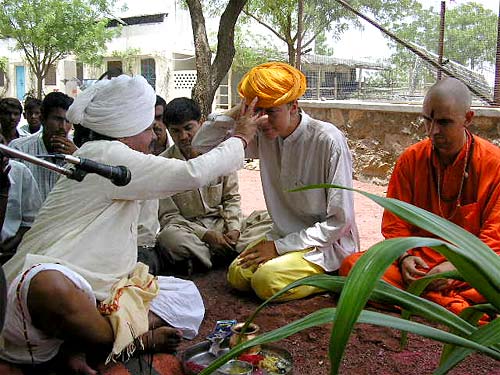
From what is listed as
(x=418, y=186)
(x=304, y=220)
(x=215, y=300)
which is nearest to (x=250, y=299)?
(x=215, y=300)

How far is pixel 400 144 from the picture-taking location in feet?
28.7

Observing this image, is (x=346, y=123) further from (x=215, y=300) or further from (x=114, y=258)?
(x=114, y=258)

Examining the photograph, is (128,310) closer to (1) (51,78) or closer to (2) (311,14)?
(2) (311,14)

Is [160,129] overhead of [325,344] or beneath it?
overhead

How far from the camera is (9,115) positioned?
17.4 ft

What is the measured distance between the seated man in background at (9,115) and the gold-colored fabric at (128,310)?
10.0 ft

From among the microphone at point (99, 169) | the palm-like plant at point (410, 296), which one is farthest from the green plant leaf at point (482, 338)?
the microphone at point (99, 169)

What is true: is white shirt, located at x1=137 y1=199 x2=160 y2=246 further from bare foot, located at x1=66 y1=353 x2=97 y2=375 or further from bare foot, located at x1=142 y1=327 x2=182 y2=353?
bare foot, located at x1=66 y1=353 x2=97 y2=375

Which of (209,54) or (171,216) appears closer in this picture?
(171,216)

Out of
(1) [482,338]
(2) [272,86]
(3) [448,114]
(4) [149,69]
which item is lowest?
(1) [482,338]

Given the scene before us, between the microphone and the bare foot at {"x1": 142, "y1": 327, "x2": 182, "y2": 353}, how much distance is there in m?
1.19

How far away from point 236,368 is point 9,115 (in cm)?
382

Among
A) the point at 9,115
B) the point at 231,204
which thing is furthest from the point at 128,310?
the point at 9,115

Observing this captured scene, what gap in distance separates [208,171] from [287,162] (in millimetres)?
1240
